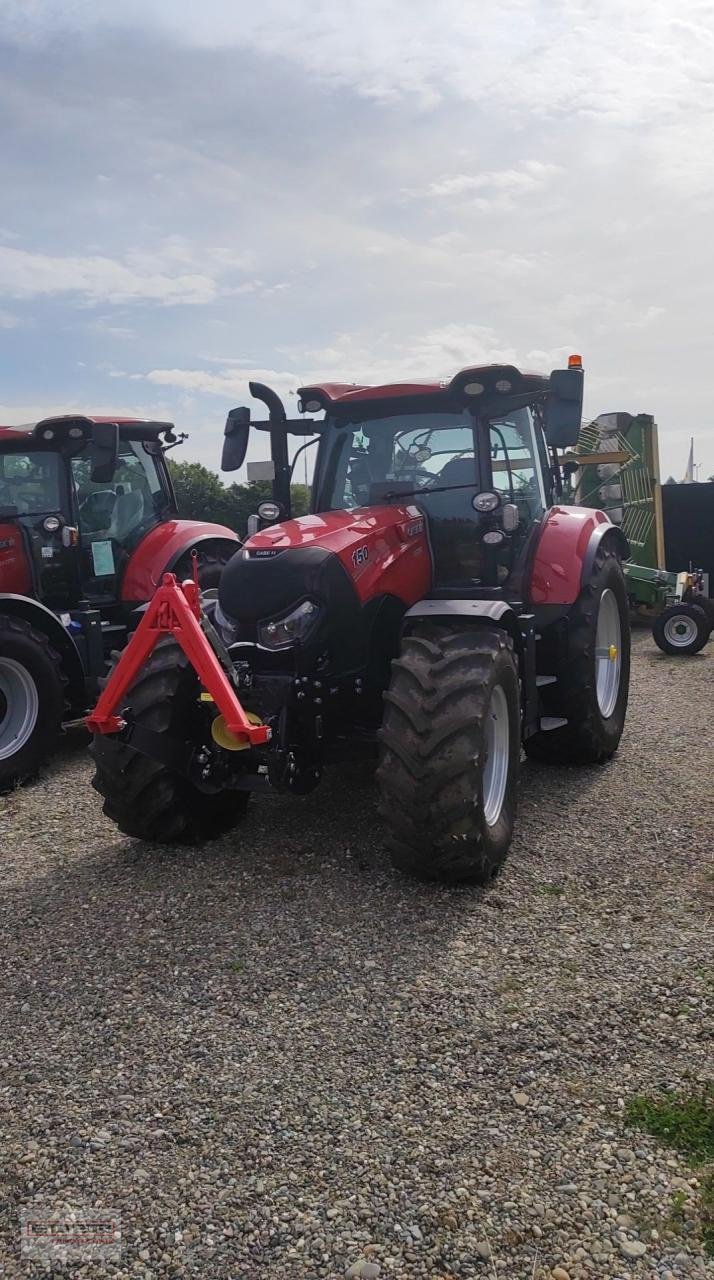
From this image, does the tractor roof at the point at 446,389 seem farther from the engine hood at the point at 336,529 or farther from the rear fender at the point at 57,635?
the rear fender at the point at 57,635

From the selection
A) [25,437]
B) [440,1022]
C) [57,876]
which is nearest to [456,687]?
[440,1022]

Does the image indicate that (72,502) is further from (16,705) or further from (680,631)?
(680,631)

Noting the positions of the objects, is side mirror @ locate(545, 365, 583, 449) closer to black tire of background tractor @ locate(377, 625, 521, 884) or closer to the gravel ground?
black tire of background tractor @ locate(377, 625, 521, 884)

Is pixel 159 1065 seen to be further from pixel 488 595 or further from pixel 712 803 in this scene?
pixel 712 803

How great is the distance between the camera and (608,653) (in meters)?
6.15

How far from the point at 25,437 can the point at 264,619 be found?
3.72 meters

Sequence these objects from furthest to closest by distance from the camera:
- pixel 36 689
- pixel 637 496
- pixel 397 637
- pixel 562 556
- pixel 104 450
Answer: pixel 637 496, pixel 104 450, pixel 36 689, pixel 562 556, pixel 397 637

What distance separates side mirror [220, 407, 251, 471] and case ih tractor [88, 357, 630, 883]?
1 cm

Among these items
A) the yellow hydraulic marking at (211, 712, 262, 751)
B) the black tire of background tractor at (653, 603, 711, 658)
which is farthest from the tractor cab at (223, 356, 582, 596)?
the black tire of background tractor at (653, 603, 711, 658)

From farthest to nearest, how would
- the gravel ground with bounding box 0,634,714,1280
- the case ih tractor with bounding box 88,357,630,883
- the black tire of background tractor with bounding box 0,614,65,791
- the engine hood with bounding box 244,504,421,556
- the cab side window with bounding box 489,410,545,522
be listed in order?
the black tire of background tractor with bounding box 0,614,65,791 < the cab side window with bounding box 489,410,545,522 < the engine hood with bounding box 244,504,421,556 < the case ih tractor with bounding box 88,357,630,883 < the gravel ground with bounding box 0,634,714,1280

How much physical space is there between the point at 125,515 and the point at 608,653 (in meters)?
4.05

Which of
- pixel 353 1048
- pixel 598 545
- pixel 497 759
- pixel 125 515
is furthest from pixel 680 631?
pixel 353 1048

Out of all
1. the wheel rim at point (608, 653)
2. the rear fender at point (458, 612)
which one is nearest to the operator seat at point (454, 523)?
the rear fender at point (458, 612)

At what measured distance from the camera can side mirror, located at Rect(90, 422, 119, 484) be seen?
6.84 meters
